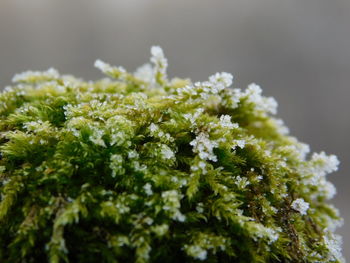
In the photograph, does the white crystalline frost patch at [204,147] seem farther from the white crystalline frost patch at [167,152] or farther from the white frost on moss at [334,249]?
the white frost on moss at [334,249]

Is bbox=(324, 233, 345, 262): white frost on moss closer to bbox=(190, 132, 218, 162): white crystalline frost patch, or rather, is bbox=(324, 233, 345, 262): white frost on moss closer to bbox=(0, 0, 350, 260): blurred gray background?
bbox=(190, 132, 218, 162): white crystalline frost patch

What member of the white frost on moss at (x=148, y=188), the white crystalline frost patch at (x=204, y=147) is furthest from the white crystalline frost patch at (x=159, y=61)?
the white frost on moss at (x=148, y=188)

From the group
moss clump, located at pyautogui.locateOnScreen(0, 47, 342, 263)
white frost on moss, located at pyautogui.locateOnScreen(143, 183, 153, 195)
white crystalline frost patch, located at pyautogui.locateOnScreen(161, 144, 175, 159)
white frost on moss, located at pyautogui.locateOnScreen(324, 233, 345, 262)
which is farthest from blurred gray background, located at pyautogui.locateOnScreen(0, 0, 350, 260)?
white frost on moss, located at pyautogui.locateOnScreen(143, 183, 153, 195)

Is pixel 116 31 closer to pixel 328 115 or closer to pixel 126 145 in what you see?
pixel 328 115

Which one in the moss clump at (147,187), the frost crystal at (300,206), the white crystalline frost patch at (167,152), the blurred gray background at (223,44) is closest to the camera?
the moss clump at (147,187)

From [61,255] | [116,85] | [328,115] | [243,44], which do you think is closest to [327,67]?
[328,115]

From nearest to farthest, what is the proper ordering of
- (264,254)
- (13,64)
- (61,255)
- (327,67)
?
(61,255)
(264,254)
(13,64)
(327,67)

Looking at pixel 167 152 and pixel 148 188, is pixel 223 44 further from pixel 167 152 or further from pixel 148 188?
pixel 148 188
